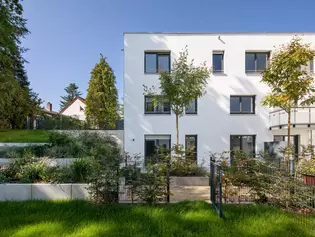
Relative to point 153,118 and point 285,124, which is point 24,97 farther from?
point 285,124

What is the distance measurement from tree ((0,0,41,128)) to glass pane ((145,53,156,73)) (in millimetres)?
6524

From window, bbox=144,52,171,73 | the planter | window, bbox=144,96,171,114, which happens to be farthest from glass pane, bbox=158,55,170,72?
the planter

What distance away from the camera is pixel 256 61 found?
1147 centimetres

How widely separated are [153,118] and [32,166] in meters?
6.86

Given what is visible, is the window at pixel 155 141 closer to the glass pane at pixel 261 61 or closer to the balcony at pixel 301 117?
the balcony at pixel 301 117

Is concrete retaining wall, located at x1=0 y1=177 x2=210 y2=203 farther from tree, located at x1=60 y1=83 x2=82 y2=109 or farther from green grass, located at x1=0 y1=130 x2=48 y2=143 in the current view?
tree, located at x1=60 y1=83 x2=82 y2=109

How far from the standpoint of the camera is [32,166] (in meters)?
5.16

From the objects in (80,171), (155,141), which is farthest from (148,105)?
(80,171)

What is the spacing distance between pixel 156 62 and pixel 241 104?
5.76m

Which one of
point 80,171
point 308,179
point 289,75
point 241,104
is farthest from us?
point 241,104

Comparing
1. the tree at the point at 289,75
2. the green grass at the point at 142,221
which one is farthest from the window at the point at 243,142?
the green grass at the point at 142,221

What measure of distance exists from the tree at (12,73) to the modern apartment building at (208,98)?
17.9 feet

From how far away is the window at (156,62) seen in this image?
37.4ft

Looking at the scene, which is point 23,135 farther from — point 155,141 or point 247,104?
point 247,104
